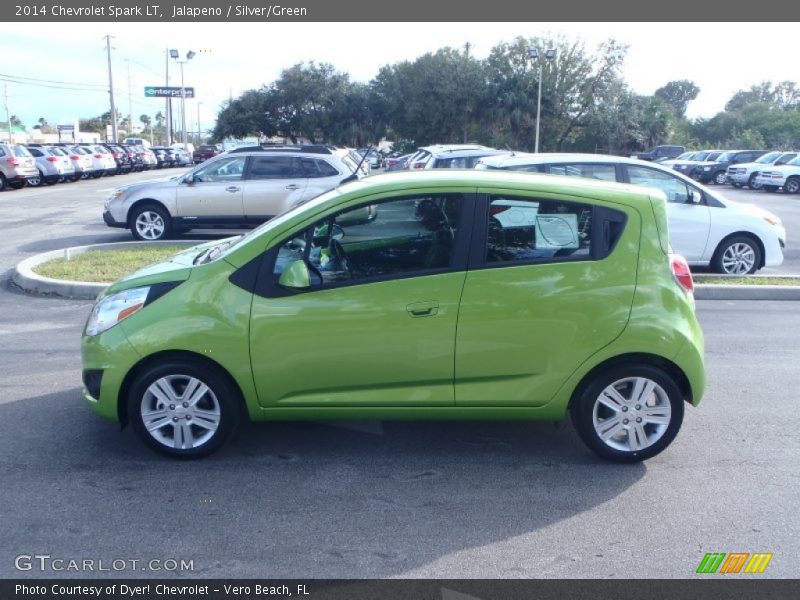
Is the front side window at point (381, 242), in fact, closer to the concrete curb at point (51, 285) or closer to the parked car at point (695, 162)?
the concrete curb at point (51, 285)

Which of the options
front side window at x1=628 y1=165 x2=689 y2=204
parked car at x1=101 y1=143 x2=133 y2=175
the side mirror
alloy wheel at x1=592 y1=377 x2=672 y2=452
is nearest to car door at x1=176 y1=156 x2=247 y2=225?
front side window at x1=628 y1=165 x2=689 y2=204

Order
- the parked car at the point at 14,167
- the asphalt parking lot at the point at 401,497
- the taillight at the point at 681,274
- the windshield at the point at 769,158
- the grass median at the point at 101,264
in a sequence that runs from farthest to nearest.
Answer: the windshield at the point at 769,158 < the parked car at the point at 14,167 < the grass median at the point at 101,264 < the taillight at the point at 681,274 < the asphalt parking lot at the point at 401,497

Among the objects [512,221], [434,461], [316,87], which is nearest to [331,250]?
[512,221]

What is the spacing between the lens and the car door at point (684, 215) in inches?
437

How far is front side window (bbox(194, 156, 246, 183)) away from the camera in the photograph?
1498cm

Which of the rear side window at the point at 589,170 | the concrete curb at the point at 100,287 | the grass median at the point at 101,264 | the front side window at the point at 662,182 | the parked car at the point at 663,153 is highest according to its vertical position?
the parked car at the point at 663,153

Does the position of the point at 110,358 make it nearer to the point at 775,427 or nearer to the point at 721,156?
the point at 775,427

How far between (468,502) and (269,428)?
5.65 ft

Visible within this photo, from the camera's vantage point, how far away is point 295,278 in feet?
16.1

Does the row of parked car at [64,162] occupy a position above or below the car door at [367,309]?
above

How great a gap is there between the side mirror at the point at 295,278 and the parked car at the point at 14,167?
94.3 feet

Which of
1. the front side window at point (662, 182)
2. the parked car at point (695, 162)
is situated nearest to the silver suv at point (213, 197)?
the front side window at point (662, 182)

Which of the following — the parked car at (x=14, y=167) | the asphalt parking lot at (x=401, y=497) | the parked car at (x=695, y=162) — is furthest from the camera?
the parked car at (x=695, y=162)

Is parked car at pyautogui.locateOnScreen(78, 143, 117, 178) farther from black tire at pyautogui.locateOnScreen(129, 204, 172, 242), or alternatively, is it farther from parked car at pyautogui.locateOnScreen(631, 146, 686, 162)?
parked car at pyautogui.locateOnScreen(631, 146, 686, 162)
